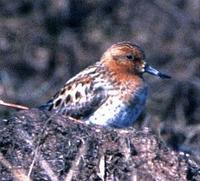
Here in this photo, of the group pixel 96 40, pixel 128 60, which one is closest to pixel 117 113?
pixel 128 60

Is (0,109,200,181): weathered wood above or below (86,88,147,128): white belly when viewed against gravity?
below

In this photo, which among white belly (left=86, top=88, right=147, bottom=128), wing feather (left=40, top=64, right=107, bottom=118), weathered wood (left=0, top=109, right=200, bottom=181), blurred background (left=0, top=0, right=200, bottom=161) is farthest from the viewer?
blurred background (left=0, top=0, right=200, bottom=161)

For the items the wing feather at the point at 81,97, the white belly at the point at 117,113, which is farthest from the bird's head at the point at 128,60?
the white belly at the point at 117,113

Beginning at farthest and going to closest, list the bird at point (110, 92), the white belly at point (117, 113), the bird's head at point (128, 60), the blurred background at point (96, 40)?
1. the blurred background at point (96, 40)
2. the bird's head at point (128, 60)
3. the bird at point (110, 92)
4. the white belly at point (117, 113)

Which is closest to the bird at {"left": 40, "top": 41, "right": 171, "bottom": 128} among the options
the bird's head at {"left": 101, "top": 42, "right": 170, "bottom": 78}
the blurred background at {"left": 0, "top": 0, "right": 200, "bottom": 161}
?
the bird's head at {"left": 101, "top": 42, "right": 170, "bottom": 78}

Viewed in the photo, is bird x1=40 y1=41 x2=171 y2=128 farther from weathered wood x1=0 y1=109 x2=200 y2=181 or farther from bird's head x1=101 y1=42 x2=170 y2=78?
weathered wood x1=0 y1=109 x2=200 y2=181

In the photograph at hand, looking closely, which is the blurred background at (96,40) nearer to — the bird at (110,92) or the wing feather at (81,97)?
the bird at (110,92)
